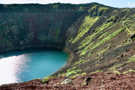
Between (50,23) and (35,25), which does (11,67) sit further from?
(50,23)

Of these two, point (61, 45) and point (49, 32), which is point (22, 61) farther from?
point (49, 32)

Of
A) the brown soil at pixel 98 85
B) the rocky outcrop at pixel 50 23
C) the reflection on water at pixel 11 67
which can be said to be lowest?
the brown soil at pixel 98 85

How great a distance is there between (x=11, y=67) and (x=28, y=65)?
811 centimetres

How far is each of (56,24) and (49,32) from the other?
960 centimetres

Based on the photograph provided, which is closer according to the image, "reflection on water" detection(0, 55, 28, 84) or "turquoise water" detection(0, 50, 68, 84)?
"reflection on water" detection(0, 55, 28, 84)

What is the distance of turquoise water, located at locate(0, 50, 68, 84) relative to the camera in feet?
210

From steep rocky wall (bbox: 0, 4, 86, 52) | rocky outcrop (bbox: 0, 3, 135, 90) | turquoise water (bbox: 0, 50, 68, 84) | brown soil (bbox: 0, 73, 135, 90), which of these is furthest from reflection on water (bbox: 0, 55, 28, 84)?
brown soil (bbox: 0, 73, 135, 90)

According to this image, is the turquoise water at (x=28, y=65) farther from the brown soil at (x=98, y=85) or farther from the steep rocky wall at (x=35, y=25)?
the brown soil at (x=98, y=85)

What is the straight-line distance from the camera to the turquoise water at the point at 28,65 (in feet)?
210

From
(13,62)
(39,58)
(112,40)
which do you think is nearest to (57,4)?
(39,58)

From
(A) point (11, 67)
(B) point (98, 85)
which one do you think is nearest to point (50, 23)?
(A) point (11, 67)

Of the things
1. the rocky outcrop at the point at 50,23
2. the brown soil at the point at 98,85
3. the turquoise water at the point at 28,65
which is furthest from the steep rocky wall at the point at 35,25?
the brown soil at the point at 98,85

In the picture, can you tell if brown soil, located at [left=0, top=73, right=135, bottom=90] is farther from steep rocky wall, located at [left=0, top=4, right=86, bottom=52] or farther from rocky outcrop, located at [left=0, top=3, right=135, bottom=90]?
steep rocky wall, located at [left=0, top=4, right=86, bottom=52]

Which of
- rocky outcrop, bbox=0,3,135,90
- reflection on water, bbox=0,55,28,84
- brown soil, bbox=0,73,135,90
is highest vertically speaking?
rocky outcrop, bbox=0,3,135,90
